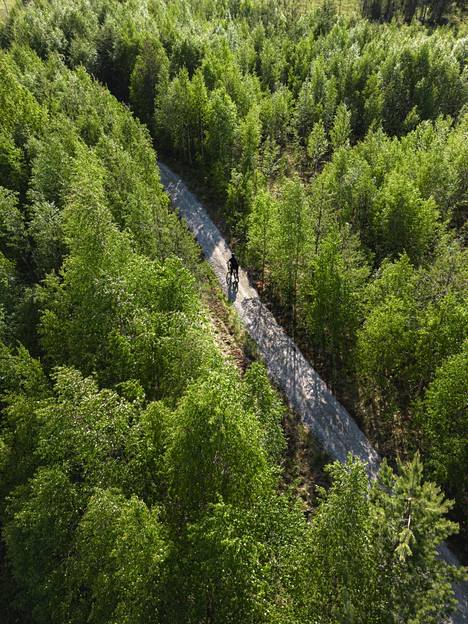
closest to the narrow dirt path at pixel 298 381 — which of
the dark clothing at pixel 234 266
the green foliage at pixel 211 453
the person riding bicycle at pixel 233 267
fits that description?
the person riding bicycle at pixel 233 267

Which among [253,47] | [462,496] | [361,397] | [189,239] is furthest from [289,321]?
[253,47]

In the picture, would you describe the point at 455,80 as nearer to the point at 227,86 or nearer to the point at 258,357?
the point at 227,86

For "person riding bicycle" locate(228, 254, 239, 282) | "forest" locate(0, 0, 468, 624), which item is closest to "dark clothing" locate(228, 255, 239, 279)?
"person riding bicycle" locate(228, 254, 239, 282)

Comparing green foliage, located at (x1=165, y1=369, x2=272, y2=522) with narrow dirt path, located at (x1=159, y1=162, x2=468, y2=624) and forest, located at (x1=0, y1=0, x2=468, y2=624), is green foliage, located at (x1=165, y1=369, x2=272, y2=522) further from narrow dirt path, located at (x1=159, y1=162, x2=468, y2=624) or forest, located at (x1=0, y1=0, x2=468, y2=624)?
narrow dirt path, located at (x1=159, y1=162, x2=468, y2=624)

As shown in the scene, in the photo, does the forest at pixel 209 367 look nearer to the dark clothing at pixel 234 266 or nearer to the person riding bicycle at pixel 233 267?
the person riding bicycle at pixel 233 267

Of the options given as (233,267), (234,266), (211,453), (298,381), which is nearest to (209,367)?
(211,453)
